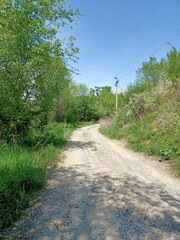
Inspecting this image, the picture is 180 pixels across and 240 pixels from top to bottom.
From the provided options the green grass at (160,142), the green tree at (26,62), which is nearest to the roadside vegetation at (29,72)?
the green tree at (26,62)

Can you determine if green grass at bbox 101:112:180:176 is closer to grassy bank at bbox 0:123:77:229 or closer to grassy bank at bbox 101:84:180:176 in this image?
grassy bank at bbox 101:84:180:176

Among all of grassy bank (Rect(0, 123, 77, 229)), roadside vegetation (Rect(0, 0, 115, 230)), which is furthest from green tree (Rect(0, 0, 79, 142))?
grassy bank (Rect(0, 123, 77, 229))

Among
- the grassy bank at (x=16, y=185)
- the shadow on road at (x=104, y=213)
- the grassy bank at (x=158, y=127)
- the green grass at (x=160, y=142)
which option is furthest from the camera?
the grassy bank at (x=158, y=127)

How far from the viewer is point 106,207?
511cm

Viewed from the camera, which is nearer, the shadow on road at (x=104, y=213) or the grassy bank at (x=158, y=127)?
the shadow on road at (x=104, y=213)

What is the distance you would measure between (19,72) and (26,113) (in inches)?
80.2

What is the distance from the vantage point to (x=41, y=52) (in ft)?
A: 37.0

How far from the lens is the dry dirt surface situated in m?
4.03

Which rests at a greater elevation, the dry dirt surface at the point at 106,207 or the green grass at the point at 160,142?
the green grass at the point at 160,142

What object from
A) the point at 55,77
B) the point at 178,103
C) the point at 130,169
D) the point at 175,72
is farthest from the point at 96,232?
the point at 175,72

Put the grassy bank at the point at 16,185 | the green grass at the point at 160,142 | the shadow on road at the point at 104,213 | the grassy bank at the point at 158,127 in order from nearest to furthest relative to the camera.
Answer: the shadow on road at the point at 104,213
the grassy bank at the point at 16,185
the green grass at the point at 160,142
the grassy bank at the point at 158,127

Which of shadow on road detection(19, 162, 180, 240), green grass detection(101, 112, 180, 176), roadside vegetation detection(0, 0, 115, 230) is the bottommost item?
shadow on road detection(19, 162, 180, 240)

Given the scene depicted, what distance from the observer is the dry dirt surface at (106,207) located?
4.03m

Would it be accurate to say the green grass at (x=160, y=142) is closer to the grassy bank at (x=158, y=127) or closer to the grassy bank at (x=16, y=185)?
the grassy bank at (x=158, y=127)
